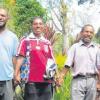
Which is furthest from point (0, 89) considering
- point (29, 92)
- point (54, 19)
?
point (54, 19)

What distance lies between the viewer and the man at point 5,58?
7148 millimetres

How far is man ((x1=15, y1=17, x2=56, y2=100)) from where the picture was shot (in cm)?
756

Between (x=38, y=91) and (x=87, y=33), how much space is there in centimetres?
125

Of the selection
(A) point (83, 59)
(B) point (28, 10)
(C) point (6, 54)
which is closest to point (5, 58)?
(C) point (6, 54)

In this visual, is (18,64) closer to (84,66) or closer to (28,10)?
(84,66)

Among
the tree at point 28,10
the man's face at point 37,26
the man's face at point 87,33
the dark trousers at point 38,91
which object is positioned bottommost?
the dark trousers at point 38,91

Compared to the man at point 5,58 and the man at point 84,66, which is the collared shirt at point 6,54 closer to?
the man at point 5,58

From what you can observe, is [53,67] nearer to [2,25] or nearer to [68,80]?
[2,25]

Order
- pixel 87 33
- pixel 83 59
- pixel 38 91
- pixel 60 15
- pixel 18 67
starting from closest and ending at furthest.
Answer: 1. pixel 18 67
2. pixel 38 91
3. pixel 87 33
4. pixel 83 59
5. pixel 60 15

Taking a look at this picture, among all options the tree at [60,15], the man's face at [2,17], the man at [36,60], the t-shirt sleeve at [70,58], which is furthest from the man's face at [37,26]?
the tree at [60,15]

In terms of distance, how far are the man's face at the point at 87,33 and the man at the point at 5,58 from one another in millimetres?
1267

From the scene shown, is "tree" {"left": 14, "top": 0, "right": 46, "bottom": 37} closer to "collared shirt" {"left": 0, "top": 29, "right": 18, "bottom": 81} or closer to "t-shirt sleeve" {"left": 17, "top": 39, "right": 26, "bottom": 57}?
"t-shirt sleeve" {"left": 17, "top": 39, "right": 26, "bottom": 57}

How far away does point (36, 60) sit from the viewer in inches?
297

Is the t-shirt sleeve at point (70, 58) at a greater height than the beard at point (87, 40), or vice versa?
the beard at point (87, 40)
